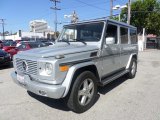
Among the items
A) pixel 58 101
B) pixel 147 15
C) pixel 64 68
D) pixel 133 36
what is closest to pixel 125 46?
pixel 133 36

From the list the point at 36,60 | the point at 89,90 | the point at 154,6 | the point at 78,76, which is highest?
the point at 154,6

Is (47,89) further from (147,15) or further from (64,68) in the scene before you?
(147,15)

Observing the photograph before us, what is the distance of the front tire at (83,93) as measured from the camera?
416cm

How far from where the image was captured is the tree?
31.3 metres

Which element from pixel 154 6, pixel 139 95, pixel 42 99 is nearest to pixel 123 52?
pixel 139 95

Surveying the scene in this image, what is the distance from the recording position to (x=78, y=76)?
4270 millimetres

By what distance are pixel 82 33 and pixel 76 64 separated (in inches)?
62.4

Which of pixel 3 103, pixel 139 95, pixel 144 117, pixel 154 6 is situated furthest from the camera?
pixel 154 6

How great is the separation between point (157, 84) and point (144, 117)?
10.3 feet

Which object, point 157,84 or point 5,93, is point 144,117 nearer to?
point 157,84

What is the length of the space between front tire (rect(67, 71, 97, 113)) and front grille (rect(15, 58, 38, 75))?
0.94 m

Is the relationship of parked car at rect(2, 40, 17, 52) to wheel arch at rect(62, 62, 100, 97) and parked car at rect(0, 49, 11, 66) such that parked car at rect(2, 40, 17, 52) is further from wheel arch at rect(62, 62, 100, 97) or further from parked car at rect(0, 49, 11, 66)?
wheel arch at rect(62, 62, 100, 97)

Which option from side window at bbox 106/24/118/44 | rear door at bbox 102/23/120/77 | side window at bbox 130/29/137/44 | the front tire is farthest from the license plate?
side window at bbox 130/29/137/44

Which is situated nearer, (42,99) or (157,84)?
(42,99)
